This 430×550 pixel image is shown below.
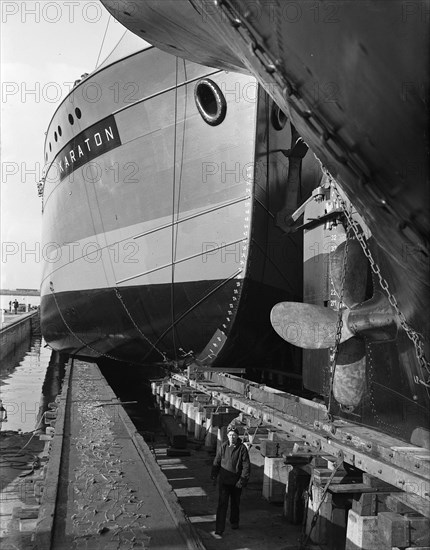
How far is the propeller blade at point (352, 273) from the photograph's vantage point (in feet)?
16.4

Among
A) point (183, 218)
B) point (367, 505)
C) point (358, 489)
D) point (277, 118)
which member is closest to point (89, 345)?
point (183, 218)

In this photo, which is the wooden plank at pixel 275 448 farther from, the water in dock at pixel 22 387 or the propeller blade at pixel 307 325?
the water in dock at pixel 22 387

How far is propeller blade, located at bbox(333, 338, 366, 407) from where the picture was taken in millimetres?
4941

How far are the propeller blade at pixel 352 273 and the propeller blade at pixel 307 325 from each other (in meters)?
0.21

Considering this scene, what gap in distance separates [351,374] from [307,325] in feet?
1.88

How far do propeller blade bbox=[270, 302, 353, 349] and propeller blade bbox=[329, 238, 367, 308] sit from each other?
214mm

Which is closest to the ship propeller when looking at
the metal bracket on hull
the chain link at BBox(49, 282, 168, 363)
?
the metal bracket on hull

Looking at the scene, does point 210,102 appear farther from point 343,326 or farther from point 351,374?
point 351,374

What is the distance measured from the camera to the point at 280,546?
16.1 feet

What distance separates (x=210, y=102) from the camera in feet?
29.5

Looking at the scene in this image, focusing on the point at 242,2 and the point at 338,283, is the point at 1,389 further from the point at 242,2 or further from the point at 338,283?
the point at 242,2

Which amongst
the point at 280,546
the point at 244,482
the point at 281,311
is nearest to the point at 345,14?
the point at 281,311

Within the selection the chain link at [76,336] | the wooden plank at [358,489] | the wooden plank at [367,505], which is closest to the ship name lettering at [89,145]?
the chain link at [76,336]

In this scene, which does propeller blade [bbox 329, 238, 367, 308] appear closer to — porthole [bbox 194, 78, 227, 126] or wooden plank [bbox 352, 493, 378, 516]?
wooden plank [bbox 352, 493, 378, 516]
